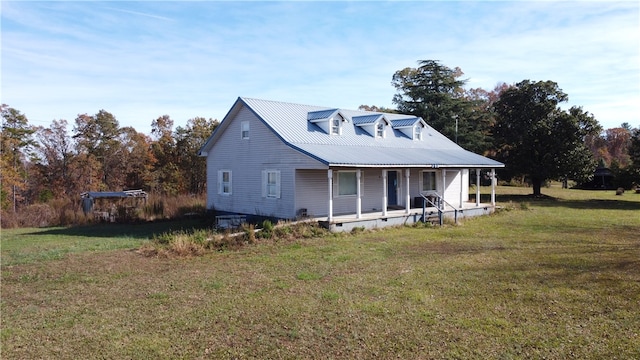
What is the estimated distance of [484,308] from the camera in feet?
26.5

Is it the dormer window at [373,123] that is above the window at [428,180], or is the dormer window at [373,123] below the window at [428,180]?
above

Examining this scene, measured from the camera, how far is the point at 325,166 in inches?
691

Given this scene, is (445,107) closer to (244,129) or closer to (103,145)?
(244,129)

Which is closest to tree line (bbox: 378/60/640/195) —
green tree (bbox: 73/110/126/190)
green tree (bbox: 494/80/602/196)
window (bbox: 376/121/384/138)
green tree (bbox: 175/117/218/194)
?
green tree (bbox: 494/80/602/196)

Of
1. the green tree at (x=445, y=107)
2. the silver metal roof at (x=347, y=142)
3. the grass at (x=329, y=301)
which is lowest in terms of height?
the grass at (x=329, y=301)

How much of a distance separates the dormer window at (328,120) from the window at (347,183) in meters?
2.22

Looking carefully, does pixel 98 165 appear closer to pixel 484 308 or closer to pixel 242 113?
pixel 242 113

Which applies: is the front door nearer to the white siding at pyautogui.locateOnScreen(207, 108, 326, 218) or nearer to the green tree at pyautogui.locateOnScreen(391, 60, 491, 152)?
the white siding at pyautogui.locateOnScreen(207, 108, 326, 218)

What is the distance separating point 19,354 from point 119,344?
4.18 ft

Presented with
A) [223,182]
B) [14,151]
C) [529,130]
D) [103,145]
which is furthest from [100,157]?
[529,130]

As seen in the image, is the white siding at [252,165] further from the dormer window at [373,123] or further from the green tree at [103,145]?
the green tree at [103,145]

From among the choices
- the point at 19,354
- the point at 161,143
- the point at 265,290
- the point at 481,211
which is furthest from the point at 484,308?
the point at 161,143

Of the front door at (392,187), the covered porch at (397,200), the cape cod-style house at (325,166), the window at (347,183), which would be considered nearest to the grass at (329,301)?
the covered porch at (397,200)

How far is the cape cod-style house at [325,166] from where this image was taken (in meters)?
19.3
